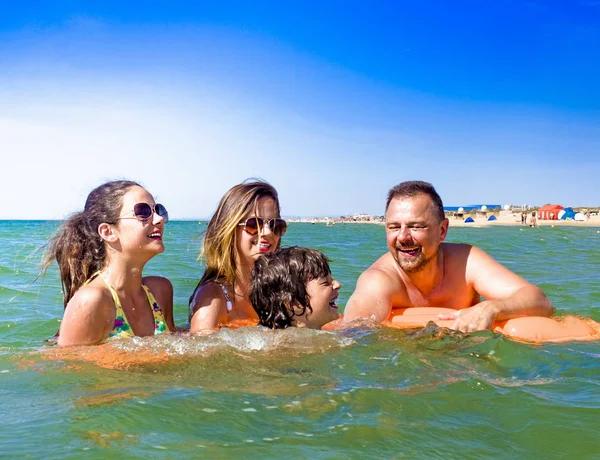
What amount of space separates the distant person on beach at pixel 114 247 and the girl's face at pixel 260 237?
708mm

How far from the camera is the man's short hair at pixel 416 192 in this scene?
525cm

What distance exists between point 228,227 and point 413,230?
5.67 feet

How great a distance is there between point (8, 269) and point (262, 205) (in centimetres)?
895

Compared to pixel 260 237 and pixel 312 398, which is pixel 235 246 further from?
pixel 312 398

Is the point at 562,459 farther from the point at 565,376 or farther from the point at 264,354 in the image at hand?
the point at 264,354

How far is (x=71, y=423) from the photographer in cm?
268

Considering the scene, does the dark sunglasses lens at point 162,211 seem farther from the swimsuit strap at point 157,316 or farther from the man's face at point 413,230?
the man's face at point 413,230

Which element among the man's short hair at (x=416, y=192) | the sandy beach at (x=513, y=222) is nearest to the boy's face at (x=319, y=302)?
the man's short hair at (x=416, y=192)

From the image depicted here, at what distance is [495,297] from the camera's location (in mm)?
A: 5277

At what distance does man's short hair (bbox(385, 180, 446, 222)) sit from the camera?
5.25 metres

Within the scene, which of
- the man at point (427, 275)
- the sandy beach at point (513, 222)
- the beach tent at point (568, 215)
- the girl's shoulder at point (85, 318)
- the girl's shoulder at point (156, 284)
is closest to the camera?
the girl's shoulder at point (85, 318)

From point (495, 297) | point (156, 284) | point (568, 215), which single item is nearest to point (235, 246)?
point (156, 284)

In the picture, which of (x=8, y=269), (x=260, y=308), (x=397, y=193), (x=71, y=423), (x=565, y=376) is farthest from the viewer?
(x=8, y=269)

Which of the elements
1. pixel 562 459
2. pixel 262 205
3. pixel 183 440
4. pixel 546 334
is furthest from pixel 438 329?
pixel 183 440
